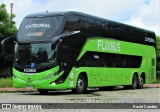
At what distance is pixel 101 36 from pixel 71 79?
4.17 m

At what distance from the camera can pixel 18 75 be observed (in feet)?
70.7

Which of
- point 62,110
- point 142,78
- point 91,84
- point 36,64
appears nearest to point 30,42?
point 36,64

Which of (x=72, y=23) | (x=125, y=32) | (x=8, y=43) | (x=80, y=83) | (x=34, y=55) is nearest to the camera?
(x=34, y=55)

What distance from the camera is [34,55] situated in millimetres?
21188

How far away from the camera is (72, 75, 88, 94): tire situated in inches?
877

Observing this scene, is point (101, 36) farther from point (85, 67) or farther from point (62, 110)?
point (62, 110)

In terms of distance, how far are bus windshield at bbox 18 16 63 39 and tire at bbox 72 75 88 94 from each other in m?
3.15

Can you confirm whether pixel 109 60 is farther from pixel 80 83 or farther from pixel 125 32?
pixel 80 83

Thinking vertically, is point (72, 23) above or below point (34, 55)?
above

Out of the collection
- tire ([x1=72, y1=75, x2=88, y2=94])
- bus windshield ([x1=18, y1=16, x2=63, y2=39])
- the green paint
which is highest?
bus windshield ([x1=18, y1=16, x2=63, y2=39])

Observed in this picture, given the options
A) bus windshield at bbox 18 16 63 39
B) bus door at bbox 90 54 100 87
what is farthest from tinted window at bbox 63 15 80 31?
bus door at bbox 90 54 100 87

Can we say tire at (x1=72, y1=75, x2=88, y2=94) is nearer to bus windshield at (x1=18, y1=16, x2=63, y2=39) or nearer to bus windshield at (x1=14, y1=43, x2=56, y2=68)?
bus windshield at (x1=14, y1=43, x2=56, y2=68)

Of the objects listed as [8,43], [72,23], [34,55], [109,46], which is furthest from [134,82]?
[34,55]

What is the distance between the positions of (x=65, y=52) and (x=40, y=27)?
1763 millimetres
